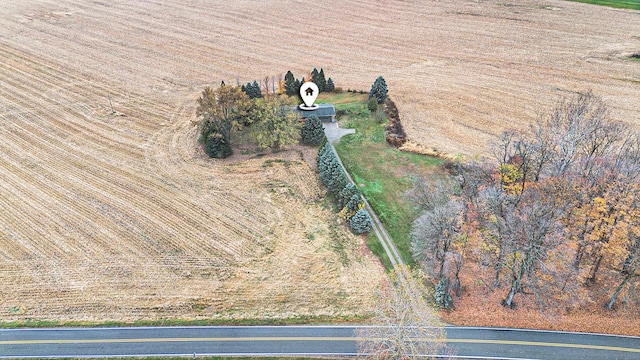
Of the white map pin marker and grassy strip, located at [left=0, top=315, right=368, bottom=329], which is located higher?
the white map pin marker

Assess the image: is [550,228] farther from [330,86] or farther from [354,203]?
[330,86]

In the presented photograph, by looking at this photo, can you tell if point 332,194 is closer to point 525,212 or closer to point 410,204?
point 410,204

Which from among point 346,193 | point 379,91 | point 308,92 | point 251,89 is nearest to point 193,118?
point 251,89

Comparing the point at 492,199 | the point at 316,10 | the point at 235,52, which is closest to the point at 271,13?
the point at 316,10

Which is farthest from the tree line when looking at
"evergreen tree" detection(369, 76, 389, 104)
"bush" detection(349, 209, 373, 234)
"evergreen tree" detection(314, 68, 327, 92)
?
"evergreen tree" detection(314, 68, 327, 92)

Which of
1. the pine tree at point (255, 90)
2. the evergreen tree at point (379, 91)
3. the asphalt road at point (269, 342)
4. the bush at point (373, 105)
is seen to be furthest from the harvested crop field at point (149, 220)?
the evergreen tree at point (379, 91)

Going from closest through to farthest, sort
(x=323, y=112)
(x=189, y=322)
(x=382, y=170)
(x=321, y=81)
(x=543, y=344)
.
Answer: (x=543, y=344)
(x=189, y=322)
(x=382, y=170)
(x=323, y=112)
(x=321, y=81)

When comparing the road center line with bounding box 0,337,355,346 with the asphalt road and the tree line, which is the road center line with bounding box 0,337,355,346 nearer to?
the asphalt road
